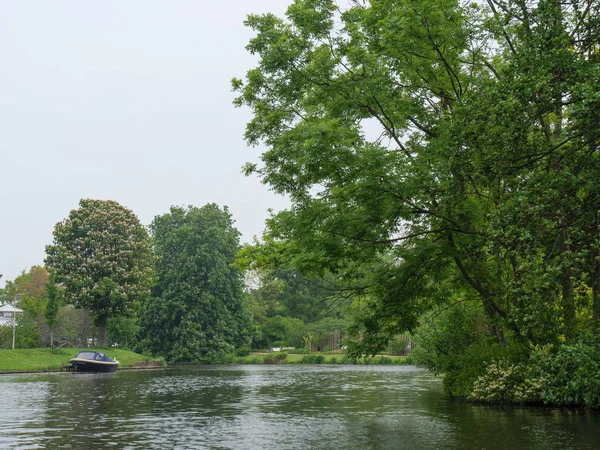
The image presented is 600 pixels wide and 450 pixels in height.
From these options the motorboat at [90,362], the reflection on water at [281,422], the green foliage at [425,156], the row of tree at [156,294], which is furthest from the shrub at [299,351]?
the green foliage at [425,156]

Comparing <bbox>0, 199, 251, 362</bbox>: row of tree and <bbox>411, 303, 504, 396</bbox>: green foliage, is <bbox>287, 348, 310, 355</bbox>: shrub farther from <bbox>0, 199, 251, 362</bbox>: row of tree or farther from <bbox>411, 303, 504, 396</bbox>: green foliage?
<bbox>411, 303, 504, 396</bbox>: green foliage

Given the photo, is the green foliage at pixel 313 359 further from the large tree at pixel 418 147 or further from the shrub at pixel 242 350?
the large tree at pixel 418 147

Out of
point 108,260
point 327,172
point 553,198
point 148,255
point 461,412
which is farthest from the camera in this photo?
point 148,255

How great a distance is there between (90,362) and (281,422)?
38190mm

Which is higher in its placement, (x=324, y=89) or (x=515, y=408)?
(x=324, y=89)

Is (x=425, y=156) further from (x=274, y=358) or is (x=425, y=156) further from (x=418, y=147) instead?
(x=274, y=358)

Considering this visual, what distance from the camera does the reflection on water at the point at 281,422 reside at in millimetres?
15117

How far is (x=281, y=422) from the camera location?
19906mm

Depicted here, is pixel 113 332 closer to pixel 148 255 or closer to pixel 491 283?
pixel 148 255

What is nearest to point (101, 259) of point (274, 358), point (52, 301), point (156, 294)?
point (52, 301)

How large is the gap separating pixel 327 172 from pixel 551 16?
772 cm

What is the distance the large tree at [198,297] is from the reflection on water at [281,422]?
4840 cm

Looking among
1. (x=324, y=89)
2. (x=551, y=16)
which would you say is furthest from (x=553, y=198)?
(x=324, y=89)

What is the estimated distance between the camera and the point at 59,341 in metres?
76.7
